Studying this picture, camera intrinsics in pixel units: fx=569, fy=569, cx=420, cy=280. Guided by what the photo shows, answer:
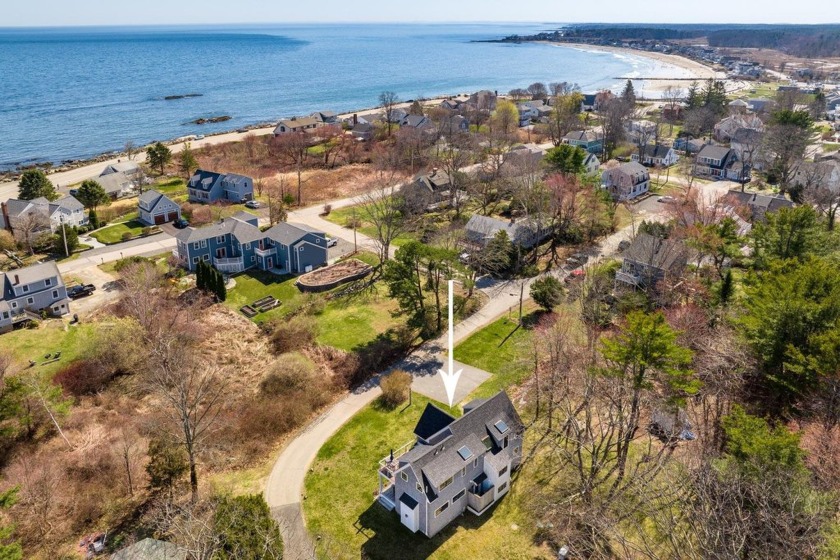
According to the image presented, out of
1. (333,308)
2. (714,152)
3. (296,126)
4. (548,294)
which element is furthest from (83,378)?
(714,152)

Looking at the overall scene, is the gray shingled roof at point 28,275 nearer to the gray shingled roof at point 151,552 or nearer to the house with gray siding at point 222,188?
the house with gray siding at point 222,188

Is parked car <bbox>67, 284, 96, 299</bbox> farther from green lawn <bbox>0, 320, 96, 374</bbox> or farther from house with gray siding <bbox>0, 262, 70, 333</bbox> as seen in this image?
green lawn <bbox>0, 320, 96, 374</bbox>

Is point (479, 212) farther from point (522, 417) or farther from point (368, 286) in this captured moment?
point (522, 417)

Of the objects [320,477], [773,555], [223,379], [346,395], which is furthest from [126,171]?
[773,555]

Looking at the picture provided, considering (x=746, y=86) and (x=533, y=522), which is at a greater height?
(x=746, y=86)

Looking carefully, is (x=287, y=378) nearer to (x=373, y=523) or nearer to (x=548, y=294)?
(x=373, y=523)

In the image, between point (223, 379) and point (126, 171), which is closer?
point (223, 379)

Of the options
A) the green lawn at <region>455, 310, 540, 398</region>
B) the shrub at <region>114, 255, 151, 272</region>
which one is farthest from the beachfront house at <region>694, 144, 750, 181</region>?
the shrub at <region>114, 255, 151, 272</region>
